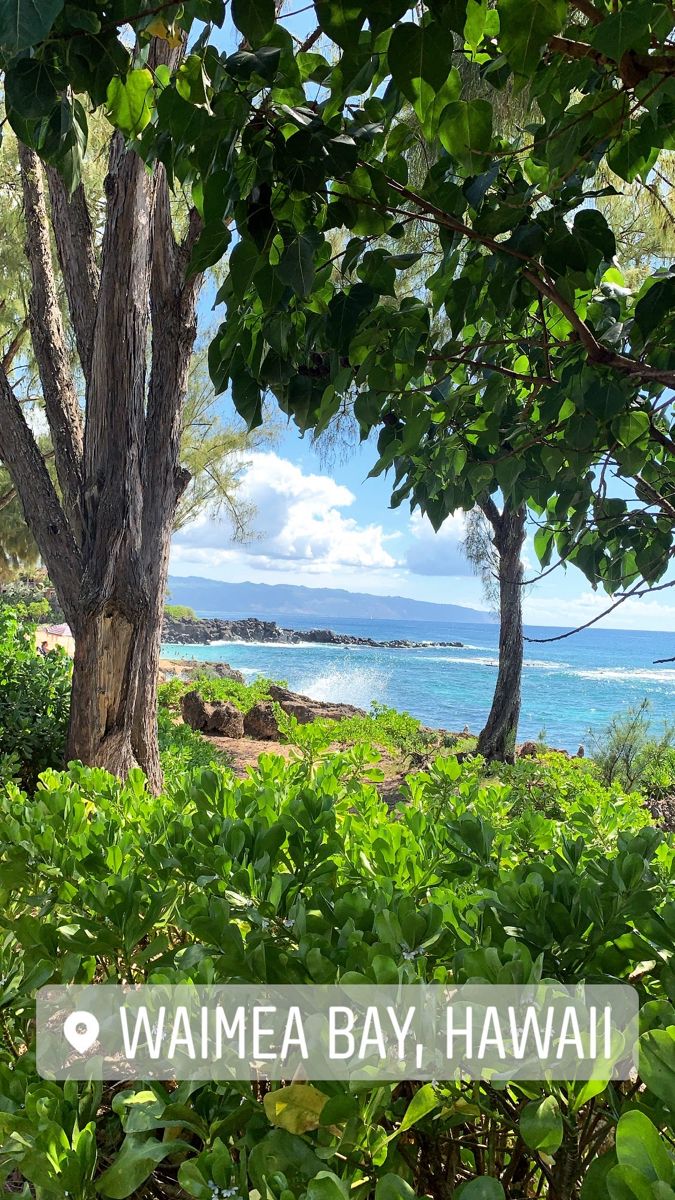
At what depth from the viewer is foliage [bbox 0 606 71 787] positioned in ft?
11.4


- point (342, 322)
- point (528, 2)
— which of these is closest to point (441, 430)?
point (342, 322)

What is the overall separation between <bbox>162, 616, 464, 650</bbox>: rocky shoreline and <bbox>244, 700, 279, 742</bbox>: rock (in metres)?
25.2

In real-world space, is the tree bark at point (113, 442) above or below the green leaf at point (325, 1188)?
above

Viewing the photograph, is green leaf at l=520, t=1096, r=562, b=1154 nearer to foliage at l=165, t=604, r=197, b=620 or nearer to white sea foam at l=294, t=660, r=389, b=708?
white sea foam at l=294, t=660, r=389, b=708

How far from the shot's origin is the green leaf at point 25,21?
1.43 feet

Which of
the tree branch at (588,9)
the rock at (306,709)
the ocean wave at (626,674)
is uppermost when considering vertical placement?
the tree branch at (588,9)

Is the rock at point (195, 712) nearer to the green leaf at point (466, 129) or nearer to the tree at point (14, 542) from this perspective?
the tree at point (14, 542)

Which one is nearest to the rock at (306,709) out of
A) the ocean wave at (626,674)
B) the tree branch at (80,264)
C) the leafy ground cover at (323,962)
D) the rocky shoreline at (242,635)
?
the tree branch at (80,264)

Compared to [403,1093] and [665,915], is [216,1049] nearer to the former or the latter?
[403,1093]

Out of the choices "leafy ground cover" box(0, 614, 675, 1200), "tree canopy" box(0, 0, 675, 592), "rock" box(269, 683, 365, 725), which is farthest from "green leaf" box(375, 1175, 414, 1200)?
"rock" box(269, 683, 365, 725)

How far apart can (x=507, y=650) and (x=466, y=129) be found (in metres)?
5.82

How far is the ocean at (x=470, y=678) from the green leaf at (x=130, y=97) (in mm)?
15688

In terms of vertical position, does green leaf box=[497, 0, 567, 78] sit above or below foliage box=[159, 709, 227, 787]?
above

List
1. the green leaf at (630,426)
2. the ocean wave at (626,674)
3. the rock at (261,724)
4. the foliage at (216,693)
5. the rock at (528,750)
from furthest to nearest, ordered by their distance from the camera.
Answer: the ocean wave at (626,674), the foliage at (216,693), the rock at (261,724), the rock at (528,750), the green leaf at (630,426)
